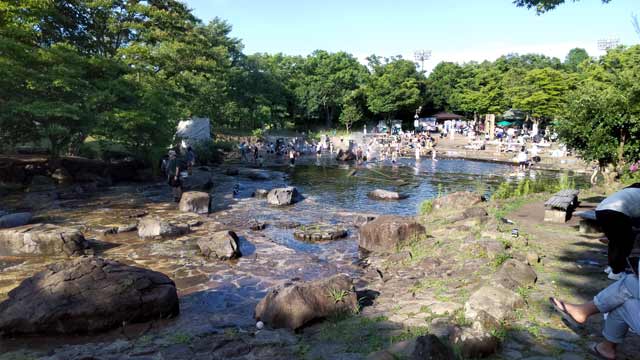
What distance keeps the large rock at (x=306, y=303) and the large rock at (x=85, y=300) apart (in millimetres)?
1831

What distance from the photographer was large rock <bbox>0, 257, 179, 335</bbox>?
6.48 meters

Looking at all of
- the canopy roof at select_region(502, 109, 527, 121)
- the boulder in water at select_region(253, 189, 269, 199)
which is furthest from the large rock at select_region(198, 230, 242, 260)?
the canopy roof at select_region(502, 109, 527, 121)

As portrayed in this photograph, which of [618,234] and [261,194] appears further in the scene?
[261,194]

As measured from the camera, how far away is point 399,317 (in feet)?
20.4

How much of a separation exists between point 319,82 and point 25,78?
45.0 meters

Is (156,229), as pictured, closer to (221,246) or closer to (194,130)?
(221,246)

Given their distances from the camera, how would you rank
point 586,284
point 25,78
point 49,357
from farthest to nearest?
point 25,78, point 586,284, point 49,357

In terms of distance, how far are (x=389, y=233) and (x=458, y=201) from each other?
472cm

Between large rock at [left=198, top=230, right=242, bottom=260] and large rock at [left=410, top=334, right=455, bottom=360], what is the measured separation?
7.33m

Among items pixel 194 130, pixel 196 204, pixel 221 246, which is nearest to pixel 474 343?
pixel 221 246

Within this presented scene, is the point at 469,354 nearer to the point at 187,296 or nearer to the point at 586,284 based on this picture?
the point at 586,284

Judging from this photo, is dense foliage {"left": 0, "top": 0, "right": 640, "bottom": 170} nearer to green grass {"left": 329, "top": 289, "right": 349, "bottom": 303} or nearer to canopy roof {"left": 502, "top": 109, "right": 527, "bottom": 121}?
canopy roof {"left": 502, "top": 109, "right": 527, "bottom": 121}

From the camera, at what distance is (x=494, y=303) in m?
5.78

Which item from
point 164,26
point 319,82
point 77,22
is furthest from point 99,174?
point 319,82
